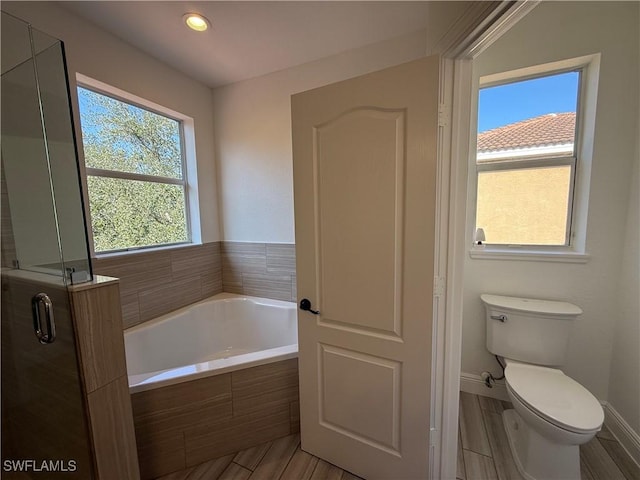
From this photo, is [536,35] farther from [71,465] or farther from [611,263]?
[71,465]

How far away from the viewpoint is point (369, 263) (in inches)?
47.4

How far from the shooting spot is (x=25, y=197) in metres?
1.19

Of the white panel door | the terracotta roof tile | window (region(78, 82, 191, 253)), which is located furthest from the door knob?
the terracotta roof tile

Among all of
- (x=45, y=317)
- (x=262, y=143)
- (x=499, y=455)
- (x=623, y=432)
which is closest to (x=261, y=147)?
(x=262, y=143)

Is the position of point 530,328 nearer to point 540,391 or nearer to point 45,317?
point 540,391

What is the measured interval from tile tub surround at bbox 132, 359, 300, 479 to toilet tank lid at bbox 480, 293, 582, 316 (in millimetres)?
1350

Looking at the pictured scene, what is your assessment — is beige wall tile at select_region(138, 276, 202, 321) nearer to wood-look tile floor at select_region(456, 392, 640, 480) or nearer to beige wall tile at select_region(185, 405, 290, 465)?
beige wall tile at select_region(185, 405, 290, 465)

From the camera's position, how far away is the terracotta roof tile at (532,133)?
1.68 metres

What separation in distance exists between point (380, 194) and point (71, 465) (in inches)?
67.9

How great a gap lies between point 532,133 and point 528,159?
177 millimetres

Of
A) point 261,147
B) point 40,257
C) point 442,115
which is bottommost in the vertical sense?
point 40,257

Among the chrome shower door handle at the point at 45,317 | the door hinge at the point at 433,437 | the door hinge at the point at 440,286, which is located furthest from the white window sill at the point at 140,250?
the door hinge at the point at 433,437

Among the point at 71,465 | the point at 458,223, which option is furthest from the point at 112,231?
the point at 458,223

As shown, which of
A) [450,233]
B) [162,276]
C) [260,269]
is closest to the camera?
[450,233]
